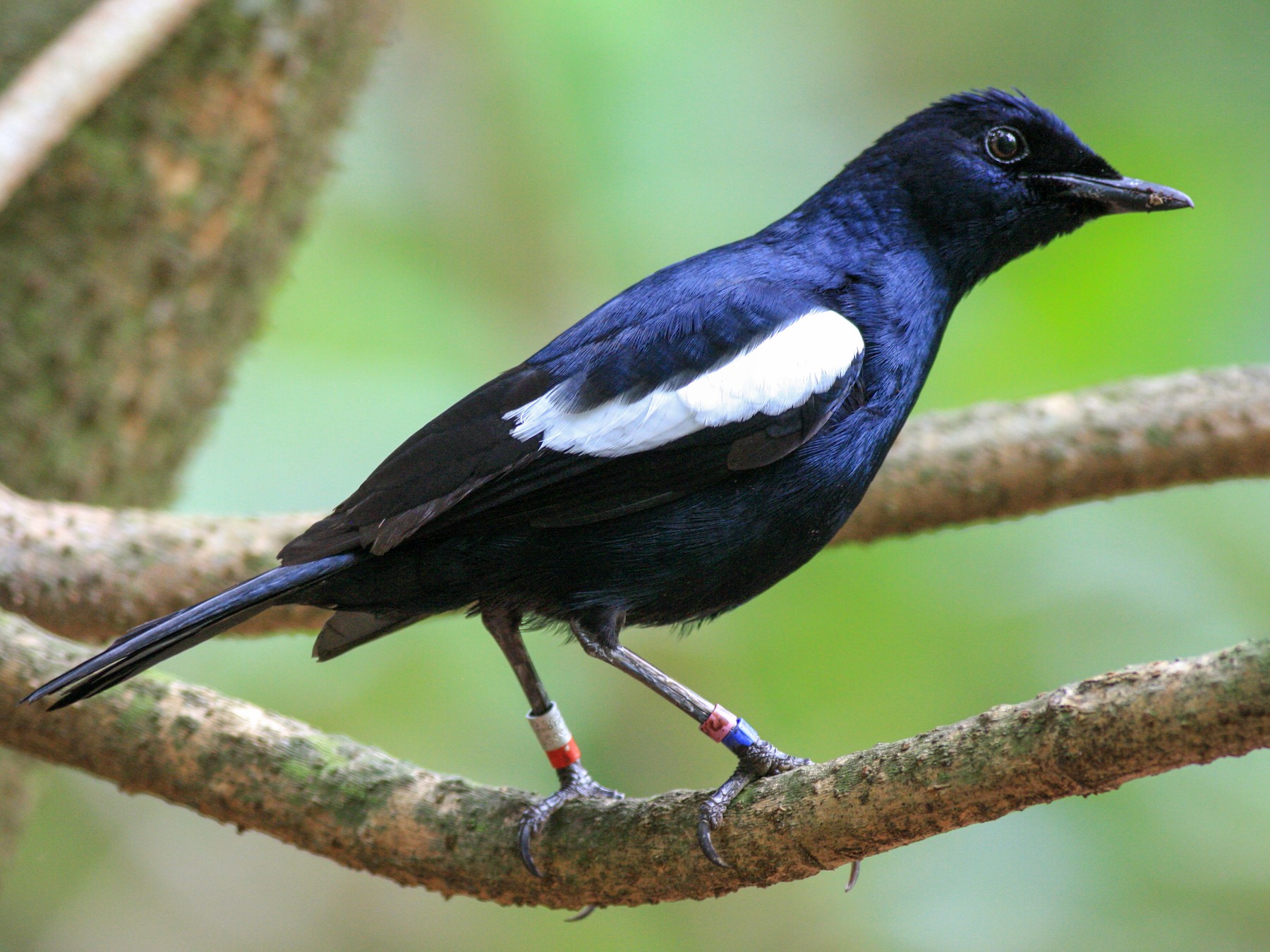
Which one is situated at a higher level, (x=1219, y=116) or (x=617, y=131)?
(x=617, y=131)

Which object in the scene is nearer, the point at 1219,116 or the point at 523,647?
the point at 523,647

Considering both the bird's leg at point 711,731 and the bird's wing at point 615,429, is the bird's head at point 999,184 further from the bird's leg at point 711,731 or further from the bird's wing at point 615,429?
the bird's leg at point 711,731

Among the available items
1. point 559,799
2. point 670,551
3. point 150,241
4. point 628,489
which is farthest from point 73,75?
point 559,799

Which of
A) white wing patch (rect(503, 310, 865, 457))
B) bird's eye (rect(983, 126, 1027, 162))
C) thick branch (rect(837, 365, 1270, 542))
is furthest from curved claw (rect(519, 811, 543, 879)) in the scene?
bird's eye (rect(983, 126, 1027, 162))

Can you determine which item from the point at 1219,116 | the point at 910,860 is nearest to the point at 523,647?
the point at 910,860

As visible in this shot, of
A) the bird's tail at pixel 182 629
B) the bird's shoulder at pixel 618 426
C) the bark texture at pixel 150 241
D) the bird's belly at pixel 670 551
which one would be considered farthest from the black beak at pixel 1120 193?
A: the bark texture at pixel 150 241

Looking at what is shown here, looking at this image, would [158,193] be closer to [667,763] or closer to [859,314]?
[859,314]

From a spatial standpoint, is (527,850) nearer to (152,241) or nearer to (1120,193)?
(1120,193)
